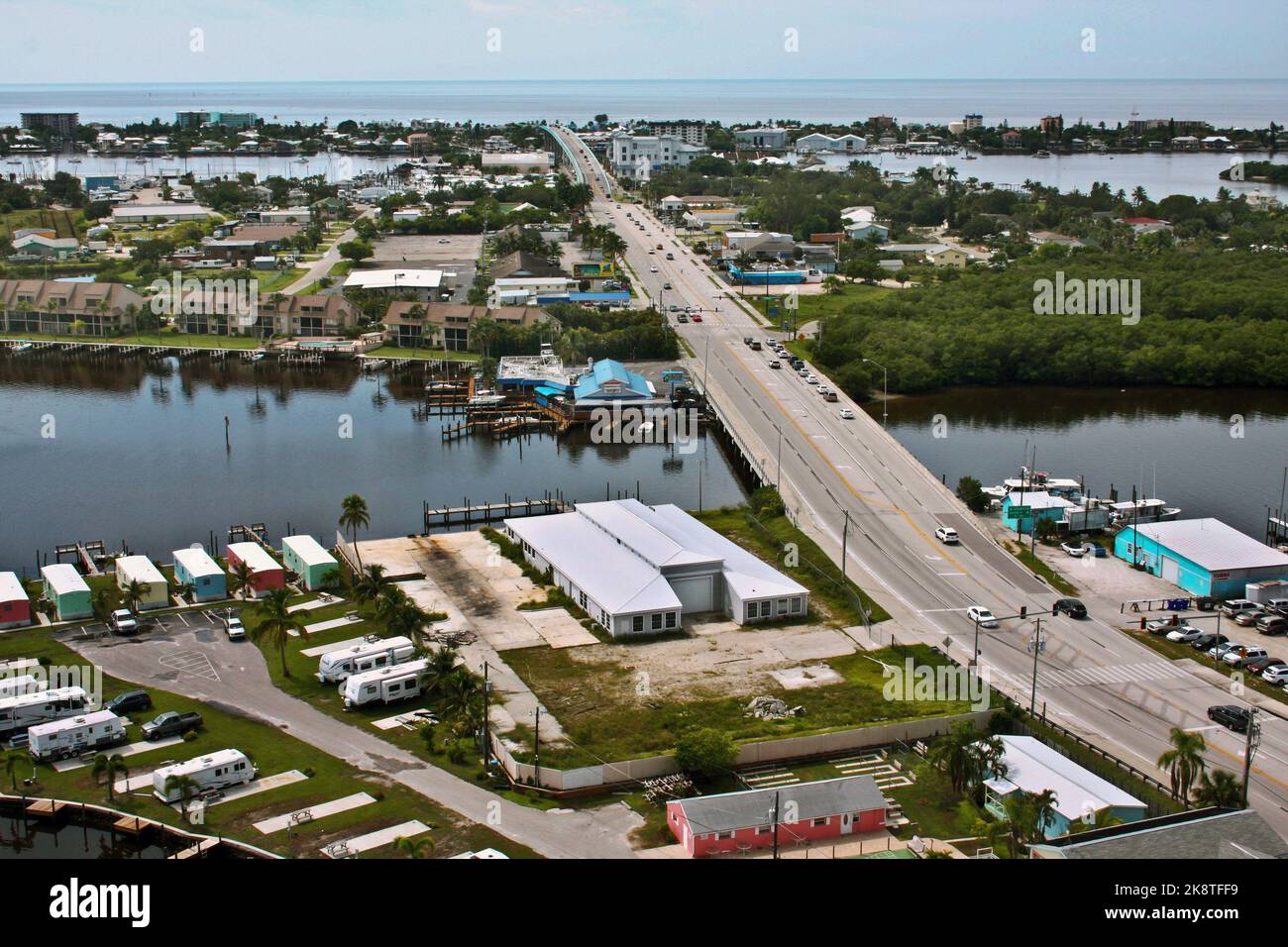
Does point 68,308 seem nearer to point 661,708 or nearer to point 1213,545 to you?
point 661,708

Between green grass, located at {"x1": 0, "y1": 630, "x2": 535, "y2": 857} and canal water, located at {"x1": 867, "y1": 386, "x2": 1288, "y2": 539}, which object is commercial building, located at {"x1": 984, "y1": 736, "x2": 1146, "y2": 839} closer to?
green grass, located at {"x1": 0, "y1": 630, "x2": 535, "y2": 857}

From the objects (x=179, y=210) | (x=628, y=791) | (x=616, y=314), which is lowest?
(x=628, y=791)

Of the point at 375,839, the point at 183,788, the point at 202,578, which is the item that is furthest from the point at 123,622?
the point at 375,839

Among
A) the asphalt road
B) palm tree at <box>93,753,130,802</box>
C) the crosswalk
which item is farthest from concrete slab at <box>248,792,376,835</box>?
the crosswalk

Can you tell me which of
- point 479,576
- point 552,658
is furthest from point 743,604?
point 479,576
